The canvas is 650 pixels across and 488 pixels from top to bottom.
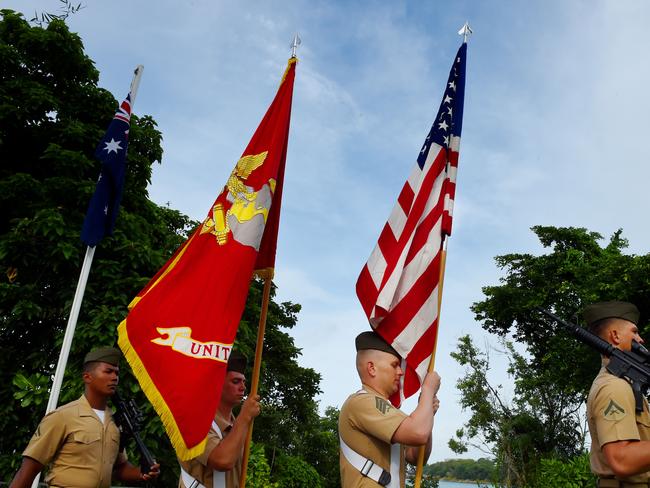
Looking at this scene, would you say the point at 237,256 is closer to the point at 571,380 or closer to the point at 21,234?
the point at 21,234

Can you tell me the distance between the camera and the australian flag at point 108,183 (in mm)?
6824

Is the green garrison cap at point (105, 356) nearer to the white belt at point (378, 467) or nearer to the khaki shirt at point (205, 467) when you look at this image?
the khaki shirt at point (205, 467)

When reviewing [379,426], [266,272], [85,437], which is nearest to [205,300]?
[266,272]

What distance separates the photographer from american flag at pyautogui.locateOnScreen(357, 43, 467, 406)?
168 inches

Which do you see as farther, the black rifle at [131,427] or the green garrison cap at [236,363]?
the black rifle at [131,427]

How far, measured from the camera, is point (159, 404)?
409 cm

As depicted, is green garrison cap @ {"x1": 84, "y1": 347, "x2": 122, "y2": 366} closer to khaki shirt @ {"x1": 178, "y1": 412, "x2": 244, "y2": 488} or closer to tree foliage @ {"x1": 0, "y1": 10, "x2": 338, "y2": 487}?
khaki shirt @ {"x1": 178, "y1": 412, "x2": 244, "y2": 488}

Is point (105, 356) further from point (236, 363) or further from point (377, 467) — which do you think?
point (377, 467)

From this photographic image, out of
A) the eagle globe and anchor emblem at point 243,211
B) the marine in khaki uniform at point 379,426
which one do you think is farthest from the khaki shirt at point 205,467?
the eagle globe and anchor emblem at point 243,211

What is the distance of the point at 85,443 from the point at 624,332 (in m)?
3.87

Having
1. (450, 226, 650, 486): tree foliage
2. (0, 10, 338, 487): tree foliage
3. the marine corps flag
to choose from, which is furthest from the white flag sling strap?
(450, 226, 650, 486): tree foliage

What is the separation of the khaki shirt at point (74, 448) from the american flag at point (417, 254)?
2.29 metres

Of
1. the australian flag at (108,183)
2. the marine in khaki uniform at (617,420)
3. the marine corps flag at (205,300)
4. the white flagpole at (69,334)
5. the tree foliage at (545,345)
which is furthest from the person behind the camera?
the tree foliage at (545,345)

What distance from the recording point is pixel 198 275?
181 inches
